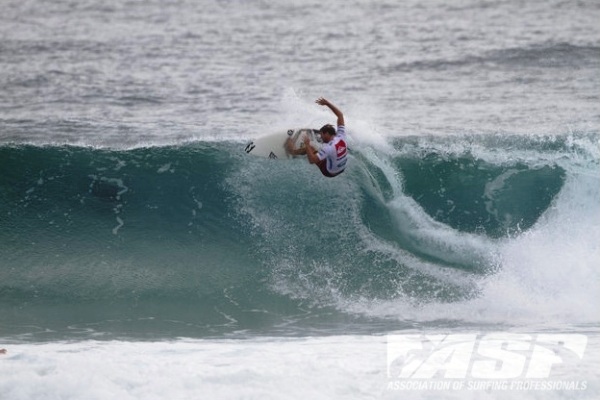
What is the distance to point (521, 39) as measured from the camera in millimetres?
23594

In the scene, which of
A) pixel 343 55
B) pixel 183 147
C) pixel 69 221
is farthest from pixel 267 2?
Answer: pixel 69 221

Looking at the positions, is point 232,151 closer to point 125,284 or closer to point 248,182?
point 248,182

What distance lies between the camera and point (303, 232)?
13.6 metres

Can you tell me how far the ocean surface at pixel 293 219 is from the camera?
8984 millimetres

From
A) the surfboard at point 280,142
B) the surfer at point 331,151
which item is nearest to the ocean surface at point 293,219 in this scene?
the surfboard at point 280,142

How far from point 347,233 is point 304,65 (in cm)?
958
